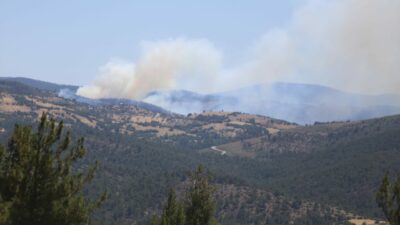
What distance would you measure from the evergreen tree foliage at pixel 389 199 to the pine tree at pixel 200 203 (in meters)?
15.6

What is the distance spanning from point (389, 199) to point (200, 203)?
16.6 m

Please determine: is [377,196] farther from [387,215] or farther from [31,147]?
[31,147]

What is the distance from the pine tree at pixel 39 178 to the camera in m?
33.1

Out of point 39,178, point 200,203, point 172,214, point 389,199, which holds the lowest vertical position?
point 172,214

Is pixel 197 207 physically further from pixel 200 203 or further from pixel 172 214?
pixel 172 214

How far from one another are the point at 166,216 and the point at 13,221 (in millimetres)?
17427

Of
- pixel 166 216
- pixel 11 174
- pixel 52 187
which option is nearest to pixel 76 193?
pixel 52 187

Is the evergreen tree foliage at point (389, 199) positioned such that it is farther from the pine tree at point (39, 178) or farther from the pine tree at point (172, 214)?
the pine tree at point (39, 178)

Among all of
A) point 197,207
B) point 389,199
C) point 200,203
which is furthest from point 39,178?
point 389,199

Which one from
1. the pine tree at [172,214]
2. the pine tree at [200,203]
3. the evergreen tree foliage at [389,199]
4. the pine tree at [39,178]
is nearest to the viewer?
the pine tree at [39,178]

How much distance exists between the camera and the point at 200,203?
47.2 m

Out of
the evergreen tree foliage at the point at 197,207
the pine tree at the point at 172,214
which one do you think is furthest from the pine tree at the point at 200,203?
the pine tree at the point at 172,214

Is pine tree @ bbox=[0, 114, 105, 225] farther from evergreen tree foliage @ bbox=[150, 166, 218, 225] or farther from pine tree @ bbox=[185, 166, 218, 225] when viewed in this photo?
pine tree @ bbox=[185, 166, 218, 225]

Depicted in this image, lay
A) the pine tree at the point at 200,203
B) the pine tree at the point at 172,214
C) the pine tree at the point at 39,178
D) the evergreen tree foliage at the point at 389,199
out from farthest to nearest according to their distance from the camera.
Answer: the pine tree at the point at 200,203 → the pine tree at the point at 172,214 → the evergreen tree foliage at the point at 389,199 → the pine tree at the point at 39,178
